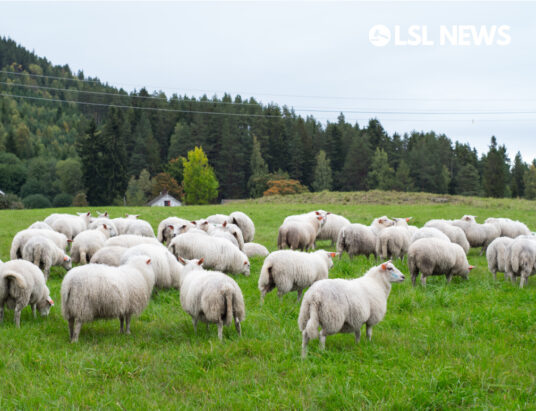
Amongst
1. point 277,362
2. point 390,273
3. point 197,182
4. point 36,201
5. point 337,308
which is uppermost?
point 197,182

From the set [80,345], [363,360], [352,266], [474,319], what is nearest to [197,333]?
[80,345]

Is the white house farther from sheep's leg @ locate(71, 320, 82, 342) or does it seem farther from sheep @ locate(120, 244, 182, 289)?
sheep's leg @ locate(71, 320, 82, 342)

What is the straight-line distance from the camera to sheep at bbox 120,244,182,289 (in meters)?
9.70

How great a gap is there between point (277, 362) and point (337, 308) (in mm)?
1074

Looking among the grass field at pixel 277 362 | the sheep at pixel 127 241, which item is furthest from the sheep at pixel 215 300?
the sheep at pixel 127 241

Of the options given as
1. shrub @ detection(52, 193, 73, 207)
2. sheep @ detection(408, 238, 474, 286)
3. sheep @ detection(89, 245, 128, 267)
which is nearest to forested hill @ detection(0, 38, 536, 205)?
shrub @ detection(52, 193, 73, 207)

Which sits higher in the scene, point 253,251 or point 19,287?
point 19,287

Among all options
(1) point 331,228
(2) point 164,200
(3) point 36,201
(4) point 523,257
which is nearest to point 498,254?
(4) point 523,257

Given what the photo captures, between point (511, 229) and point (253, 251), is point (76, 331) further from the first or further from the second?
point (511, 229)

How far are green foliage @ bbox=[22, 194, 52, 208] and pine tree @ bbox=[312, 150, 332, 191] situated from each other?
163ft

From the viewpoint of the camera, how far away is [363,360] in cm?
634

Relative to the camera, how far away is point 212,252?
1172 cm

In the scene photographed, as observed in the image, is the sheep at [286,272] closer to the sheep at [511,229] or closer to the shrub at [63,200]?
the sheep at [511,229]

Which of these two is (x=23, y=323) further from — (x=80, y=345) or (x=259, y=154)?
(x=259, y=154)
